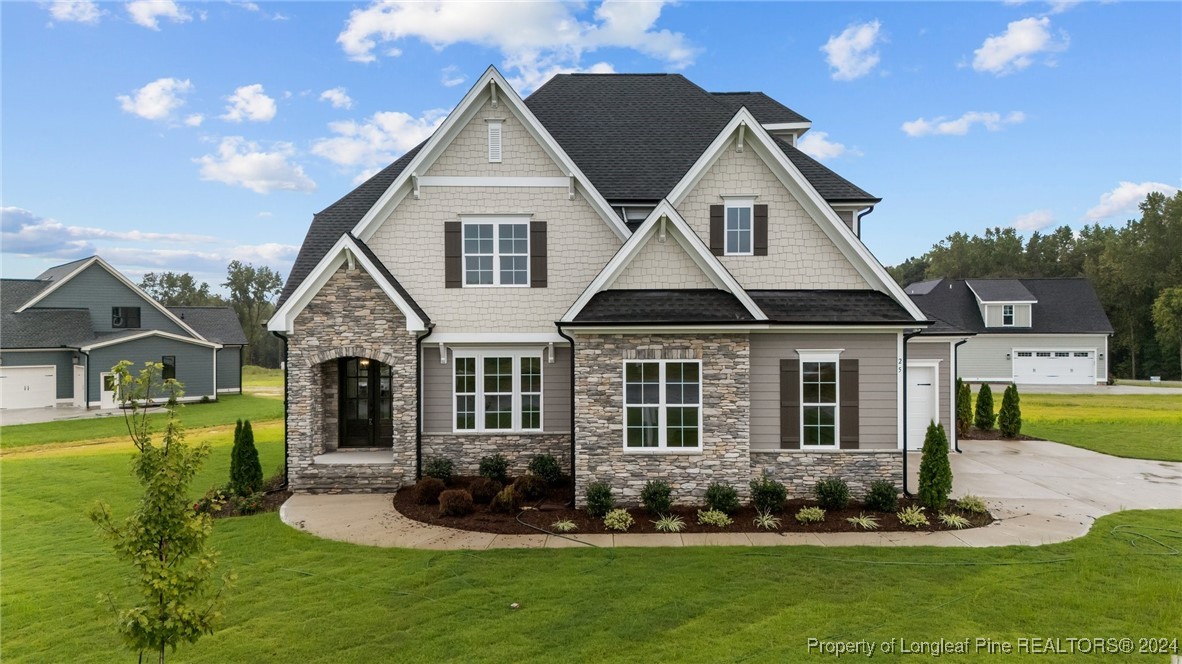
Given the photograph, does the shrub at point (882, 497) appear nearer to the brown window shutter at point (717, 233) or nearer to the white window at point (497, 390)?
the brown window shutter at point (717, 233)

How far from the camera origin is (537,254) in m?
13.3

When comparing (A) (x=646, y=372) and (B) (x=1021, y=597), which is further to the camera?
(A) (x=646, y=372)

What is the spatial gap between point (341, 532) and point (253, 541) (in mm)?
1391

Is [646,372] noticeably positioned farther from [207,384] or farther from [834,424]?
[207,384]

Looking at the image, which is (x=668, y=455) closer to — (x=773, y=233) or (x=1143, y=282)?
(x=773, y=233)

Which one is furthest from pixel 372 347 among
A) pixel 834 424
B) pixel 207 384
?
pixel 207 384

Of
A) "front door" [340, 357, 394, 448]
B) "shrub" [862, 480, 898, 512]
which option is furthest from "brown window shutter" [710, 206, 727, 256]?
"front door" [340, 357, 394, 448]

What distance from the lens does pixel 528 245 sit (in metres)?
13.3

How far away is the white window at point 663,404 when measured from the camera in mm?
10836

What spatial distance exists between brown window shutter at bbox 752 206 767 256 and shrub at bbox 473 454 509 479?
756 cm

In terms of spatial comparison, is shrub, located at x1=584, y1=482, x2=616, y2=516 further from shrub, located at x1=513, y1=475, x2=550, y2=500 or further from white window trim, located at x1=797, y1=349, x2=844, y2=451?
white window trim, located at x1=797, y1=349, x2=844, y2=451

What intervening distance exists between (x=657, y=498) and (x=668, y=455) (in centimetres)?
87

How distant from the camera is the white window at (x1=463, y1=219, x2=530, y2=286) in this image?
13.3m

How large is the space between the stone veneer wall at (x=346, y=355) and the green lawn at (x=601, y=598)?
100 inches
